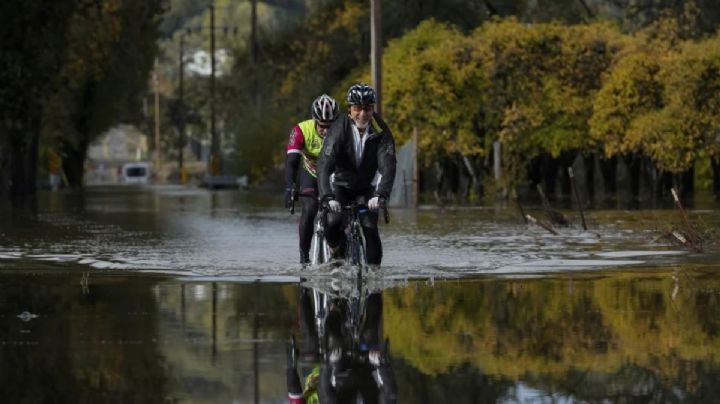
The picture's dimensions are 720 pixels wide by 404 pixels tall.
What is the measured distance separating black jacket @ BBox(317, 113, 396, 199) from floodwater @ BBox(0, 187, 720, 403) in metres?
0.98

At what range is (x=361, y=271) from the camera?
1794cm

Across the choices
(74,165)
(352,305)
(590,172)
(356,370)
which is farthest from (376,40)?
(74,165)

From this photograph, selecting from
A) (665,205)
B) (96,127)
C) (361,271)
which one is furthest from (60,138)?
(361,271)

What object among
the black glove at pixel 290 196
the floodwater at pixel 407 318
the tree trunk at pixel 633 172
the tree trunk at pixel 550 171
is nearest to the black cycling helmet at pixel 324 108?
the black glove at pixel 290 196

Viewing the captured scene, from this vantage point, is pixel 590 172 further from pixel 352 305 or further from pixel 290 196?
pixel 352 305

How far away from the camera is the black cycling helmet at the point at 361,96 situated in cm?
1731

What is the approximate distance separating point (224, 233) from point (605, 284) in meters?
14.2

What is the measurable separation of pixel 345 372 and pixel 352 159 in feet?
22.4

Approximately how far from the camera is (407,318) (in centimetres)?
1466

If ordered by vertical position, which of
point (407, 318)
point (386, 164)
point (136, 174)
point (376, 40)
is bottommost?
point (136, 174)

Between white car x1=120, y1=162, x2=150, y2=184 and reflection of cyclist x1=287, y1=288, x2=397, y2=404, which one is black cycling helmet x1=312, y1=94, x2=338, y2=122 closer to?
reflection of cyclist x1=287, y1=288, x2=397, y2=404

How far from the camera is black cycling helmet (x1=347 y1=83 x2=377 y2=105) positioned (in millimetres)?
17312

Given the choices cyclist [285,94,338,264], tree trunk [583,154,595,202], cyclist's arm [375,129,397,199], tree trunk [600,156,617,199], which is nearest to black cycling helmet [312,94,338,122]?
cyclist [285,94,338,264]

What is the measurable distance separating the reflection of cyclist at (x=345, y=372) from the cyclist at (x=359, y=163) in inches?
125
